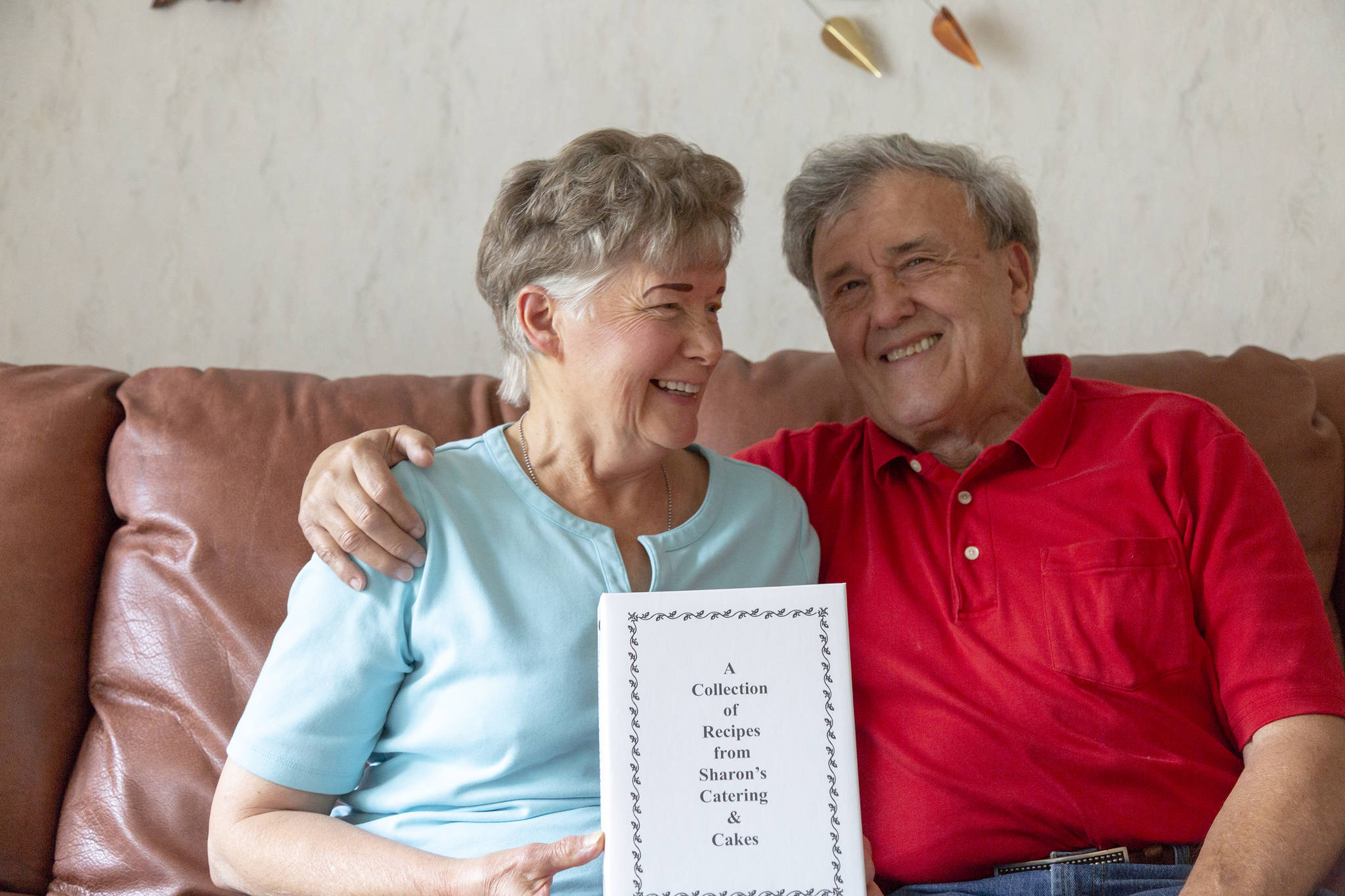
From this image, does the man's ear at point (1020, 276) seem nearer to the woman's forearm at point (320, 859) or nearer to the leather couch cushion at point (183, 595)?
the leather couch cushion at point (183, 595)

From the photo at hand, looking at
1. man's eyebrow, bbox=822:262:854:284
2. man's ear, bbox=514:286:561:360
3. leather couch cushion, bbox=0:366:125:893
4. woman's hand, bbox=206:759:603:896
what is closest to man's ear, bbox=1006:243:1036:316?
man's eyebrow, bbox=822:262:854:284

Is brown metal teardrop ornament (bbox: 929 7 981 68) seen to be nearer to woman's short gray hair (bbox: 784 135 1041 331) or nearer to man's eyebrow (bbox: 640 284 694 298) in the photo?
woman's short gray hair (bbox: 784 135 1041 331)

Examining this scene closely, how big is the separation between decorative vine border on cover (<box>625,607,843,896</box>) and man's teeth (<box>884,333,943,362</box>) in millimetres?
639

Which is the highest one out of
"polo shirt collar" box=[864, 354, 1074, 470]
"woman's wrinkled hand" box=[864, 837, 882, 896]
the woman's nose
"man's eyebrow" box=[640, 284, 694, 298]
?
"man's eyebrow" box=[640, 284, 694, 298]

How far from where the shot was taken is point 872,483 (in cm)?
153

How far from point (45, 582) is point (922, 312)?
1329 millimetres

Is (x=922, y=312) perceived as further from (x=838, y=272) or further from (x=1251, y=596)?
(x=1251, y=596)

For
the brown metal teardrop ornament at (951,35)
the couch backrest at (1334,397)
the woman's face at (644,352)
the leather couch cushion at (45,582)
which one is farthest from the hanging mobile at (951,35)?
the leather couch cushion at (45,582)

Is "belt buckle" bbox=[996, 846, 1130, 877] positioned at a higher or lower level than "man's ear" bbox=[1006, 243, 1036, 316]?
lower

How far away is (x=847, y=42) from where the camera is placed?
2.09 meters

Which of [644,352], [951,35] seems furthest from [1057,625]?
[951,35]

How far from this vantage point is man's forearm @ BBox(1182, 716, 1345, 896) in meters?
1.12

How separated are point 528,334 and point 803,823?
0.66m

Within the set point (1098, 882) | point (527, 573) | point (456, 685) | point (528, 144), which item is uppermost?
point (528, 144)
